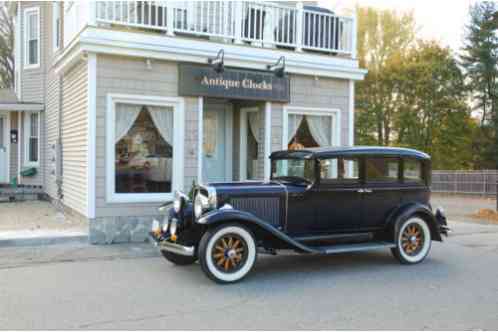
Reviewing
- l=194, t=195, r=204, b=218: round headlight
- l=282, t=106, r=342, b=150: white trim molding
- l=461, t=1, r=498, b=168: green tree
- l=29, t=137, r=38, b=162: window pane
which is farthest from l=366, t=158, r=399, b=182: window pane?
l=461, t=1, r=498, b=168: green tree

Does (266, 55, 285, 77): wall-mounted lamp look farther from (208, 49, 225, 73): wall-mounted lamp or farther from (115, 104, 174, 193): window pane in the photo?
(115, 104, 174, 193): window pane

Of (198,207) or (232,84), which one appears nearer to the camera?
(198,207)

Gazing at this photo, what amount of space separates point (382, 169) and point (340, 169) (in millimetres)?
778

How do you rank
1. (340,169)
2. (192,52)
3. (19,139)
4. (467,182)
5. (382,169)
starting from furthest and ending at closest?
(467,182), (19,139), (192,52), (382,169), (340,169)

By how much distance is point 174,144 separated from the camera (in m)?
9.54

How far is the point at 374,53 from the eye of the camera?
105 feet

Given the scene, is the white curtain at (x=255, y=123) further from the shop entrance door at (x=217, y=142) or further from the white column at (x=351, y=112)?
the white column at (x=351, y=112)

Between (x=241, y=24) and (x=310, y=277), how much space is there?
5.88 meters

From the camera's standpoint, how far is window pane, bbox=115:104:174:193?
362 inches

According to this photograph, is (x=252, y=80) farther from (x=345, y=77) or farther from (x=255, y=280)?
(x=255, y=280)

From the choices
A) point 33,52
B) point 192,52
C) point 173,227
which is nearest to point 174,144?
point 192,52

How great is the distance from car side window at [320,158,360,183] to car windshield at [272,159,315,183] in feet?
0.57

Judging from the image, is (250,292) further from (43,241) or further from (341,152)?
(43,241)

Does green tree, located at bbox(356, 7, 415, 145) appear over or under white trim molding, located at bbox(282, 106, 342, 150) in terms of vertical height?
over
